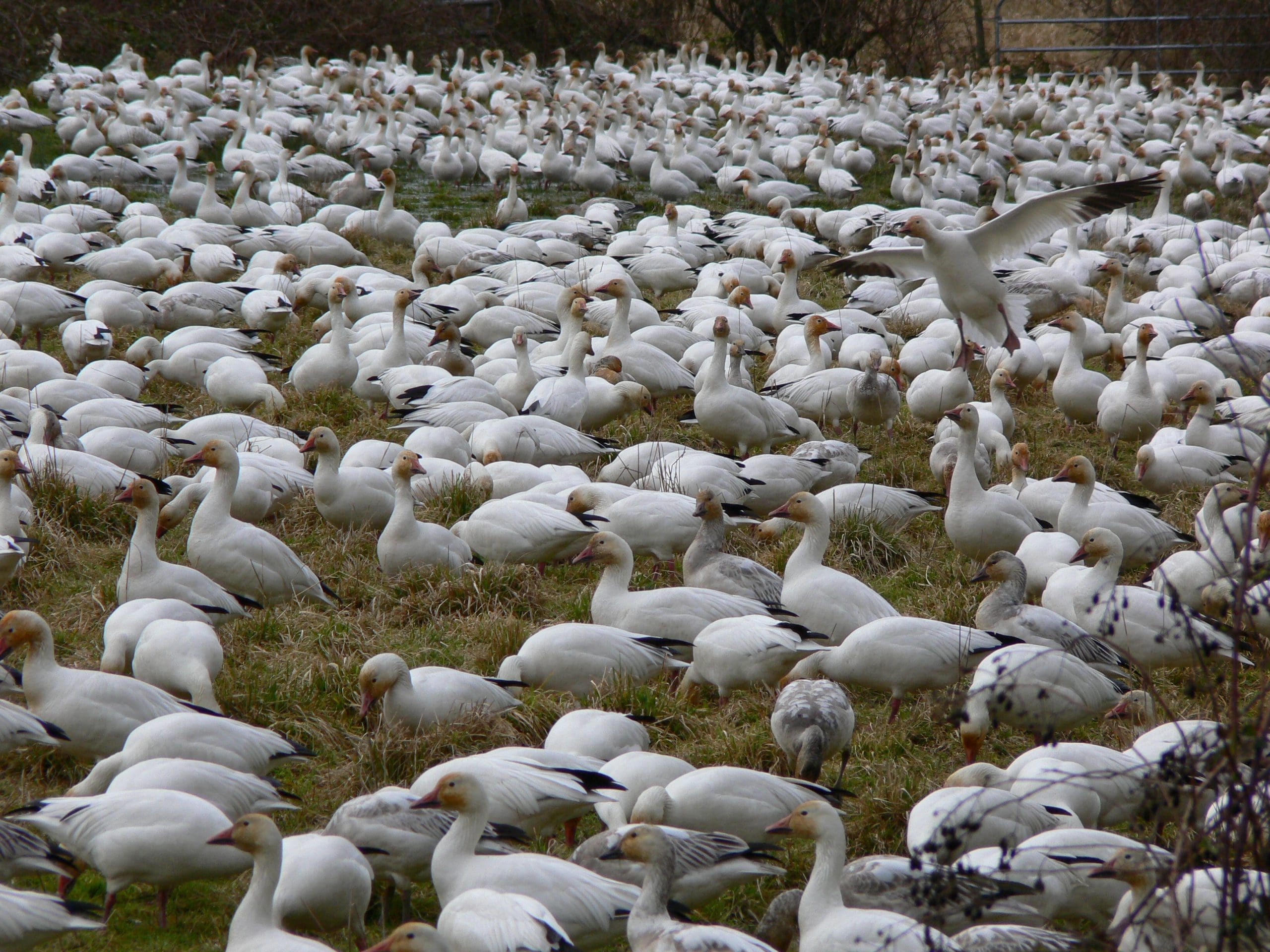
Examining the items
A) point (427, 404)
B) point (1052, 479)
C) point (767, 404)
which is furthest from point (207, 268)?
point (1052, 479)

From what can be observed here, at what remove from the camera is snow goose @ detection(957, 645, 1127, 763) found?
3.92m

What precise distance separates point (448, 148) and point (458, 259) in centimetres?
458

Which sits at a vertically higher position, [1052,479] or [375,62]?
[375,62]

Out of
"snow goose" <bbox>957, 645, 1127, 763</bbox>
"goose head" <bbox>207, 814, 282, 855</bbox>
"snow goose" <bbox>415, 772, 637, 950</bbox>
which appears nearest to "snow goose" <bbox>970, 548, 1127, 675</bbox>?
"snow goose" <bbox>957, 645, 1127, 763</bbox>

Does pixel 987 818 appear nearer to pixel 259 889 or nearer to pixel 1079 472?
pixel 259 889

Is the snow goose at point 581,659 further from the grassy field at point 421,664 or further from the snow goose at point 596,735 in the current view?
the snow goose at point 596,735

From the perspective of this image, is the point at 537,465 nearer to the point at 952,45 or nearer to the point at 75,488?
the point at 75,488

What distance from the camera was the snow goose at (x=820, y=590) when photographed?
4.79 m

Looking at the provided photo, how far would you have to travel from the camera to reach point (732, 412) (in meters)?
6.84

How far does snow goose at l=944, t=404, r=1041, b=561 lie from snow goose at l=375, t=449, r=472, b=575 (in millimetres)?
2217

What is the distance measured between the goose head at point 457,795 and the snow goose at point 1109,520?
11.3 feet

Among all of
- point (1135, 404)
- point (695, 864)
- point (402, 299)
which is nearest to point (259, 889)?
point (695, 864)

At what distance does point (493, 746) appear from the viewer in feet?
13.1

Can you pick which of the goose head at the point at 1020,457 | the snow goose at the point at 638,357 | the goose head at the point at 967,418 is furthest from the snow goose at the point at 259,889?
the snow goose at the point at 638,357
